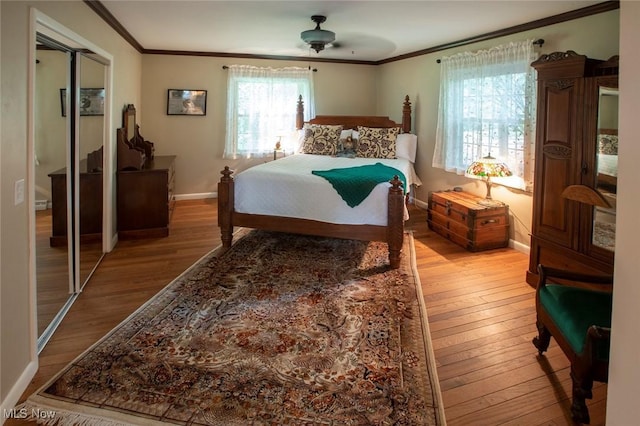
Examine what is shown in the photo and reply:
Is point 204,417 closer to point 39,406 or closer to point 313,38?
point 39,406

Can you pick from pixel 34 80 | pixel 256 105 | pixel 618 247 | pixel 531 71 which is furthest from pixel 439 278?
pixel 256 105

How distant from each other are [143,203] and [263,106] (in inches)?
108

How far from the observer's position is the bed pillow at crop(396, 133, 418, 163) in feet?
19.4

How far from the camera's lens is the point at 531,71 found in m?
4.02

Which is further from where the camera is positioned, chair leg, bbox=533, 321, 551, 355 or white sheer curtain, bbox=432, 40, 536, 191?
white sheer curtain, bbox=432, 40, 536, 191

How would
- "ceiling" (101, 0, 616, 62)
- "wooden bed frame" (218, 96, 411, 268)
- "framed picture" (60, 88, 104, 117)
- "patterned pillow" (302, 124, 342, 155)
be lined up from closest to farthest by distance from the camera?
1. "framed picture" (60, 88, 104, 117)
2. "ceiling" (101, 0, 616, 62)
3. "wooden bed frame" (218, 96, 411, 268)
4. "patterned pillow" (302, 124, 342, 155)

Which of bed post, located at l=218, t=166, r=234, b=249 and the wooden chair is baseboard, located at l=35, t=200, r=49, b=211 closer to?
bed post, located at l=218, t=166, r=234, b=249

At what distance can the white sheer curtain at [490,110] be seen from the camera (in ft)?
13.5

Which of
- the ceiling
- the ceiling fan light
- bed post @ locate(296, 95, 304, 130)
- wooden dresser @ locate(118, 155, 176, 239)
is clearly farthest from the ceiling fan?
bed post @ locate(296, 95, 304, 130)

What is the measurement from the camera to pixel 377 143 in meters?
5.77

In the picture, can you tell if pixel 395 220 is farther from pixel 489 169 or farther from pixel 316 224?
pixel 489 169

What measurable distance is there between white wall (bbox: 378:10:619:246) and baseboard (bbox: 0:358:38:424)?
4162 millimetres

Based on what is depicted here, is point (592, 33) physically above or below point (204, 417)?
above

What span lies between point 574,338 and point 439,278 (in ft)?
5.50
